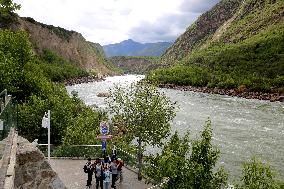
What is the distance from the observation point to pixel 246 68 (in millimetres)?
132375

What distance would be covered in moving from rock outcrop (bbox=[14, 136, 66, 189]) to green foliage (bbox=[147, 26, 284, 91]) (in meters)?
97.7

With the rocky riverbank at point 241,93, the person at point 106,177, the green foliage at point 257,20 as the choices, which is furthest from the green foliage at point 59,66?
the person at point 106,177

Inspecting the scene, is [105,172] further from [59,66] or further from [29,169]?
[59,66]

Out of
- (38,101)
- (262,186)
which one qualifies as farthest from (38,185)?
(38,101)

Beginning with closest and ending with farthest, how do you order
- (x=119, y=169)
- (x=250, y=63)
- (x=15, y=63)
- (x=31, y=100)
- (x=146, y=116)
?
(x=119, y=169) < (x=146, y=116) < (x=31, y=100) < (x=15, y=63) < (x=250, y=63)

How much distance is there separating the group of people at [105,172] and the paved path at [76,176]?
1.76 feet

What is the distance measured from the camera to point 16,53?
2057 inches

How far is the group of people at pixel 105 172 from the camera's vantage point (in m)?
20.5

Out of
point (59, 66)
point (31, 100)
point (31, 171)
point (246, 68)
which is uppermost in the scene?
point (59, 66)

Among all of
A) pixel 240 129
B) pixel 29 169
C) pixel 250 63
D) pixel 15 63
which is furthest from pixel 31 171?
pixel 250 63

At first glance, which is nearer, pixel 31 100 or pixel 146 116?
pixel 146 116

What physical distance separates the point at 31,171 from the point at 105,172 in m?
8.90

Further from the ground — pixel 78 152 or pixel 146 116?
pixel 146 116

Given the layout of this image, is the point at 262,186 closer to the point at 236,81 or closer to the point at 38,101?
the point at 38,101
